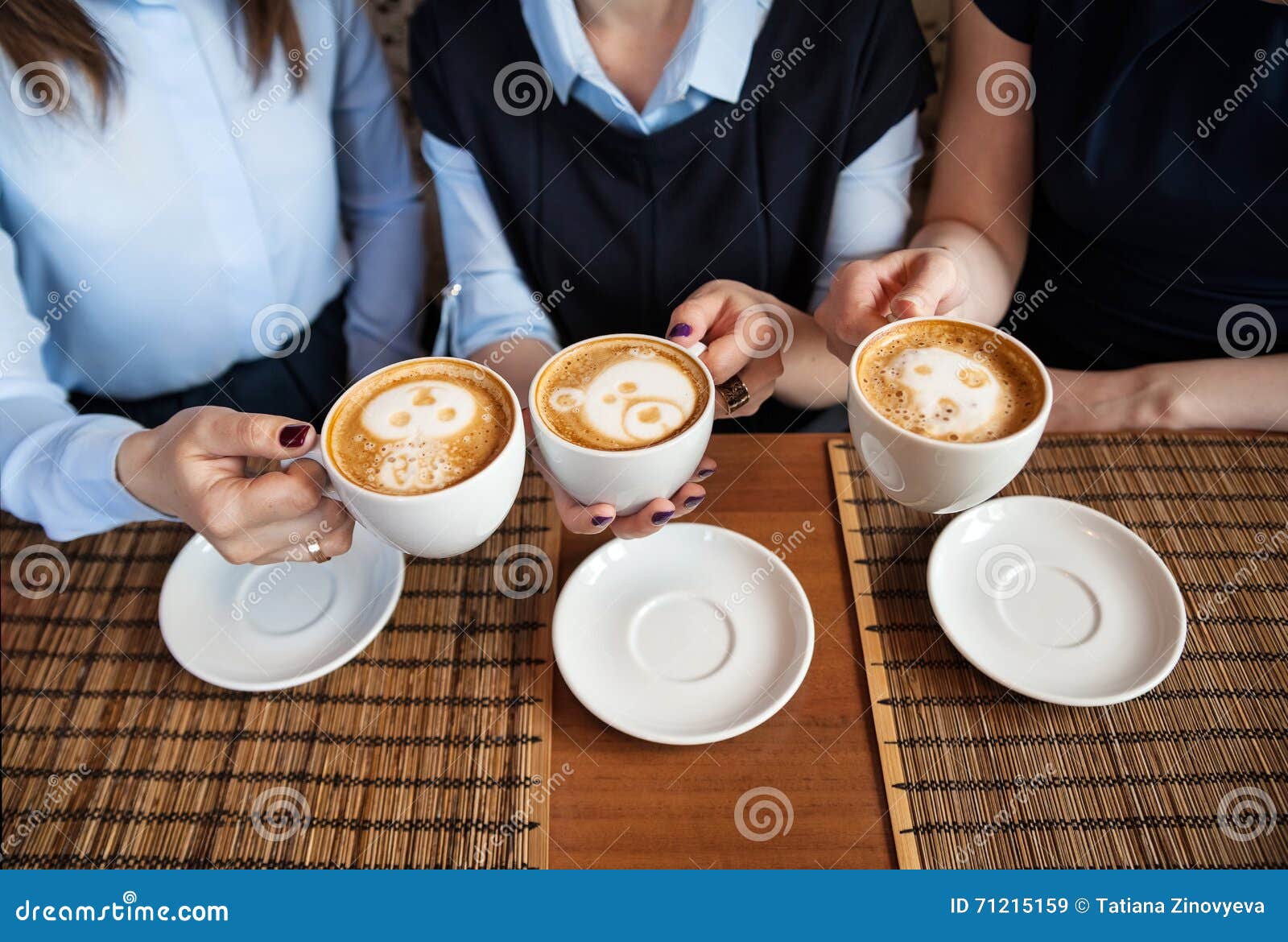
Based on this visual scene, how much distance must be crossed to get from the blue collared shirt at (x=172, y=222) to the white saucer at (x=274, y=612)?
0.51 ft

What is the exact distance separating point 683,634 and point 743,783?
7.2 inches

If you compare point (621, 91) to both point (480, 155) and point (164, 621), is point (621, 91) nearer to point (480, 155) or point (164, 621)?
point (480, 155)

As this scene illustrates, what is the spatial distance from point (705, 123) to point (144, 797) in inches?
46.9

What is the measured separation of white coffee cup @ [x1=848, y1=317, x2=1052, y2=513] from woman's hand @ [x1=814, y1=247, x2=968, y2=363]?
0.46 feet

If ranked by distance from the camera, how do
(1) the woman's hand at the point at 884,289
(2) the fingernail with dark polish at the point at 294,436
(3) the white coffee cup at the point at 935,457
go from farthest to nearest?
(1) the woman's hand at the point at 884,289
(2) the fingernail with dark polish at the point at 294,436
(3) the white coffee cup at the point at 935,457

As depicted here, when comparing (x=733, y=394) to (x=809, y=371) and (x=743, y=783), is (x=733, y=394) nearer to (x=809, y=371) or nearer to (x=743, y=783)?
(x=809, y=371)

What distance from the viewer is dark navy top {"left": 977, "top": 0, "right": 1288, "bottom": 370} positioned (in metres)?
1.17

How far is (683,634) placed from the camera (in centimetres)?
101

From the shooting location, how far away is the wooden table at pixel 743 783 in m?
0.86

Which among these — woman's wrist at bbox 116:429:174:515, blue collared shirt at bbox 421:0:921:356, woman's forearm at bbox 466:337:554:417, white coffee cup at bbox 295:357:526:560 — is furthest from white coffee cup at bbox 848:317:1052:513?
woman's wrist at bbox 116:429:174:515

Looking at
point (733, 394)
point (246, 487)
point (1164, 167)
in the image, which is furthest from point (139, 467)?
point (1164, 167)

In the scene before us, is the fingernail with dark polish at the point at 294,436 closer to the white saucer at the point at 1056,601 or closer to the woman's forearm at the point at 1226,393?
the white saucer at the point at 1056,601

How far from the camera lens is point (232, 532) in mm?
971

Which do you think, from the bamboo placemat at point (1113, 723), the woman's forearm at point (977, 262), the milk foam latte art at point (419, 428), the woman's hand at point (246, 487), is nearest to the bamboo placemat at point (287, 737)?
the woman's hand at point (246, 487)
